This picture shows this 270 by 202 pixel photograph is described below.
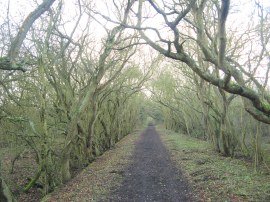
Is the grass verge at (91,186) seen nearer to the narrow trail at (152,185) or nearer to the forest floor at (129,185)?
the forest floor at (129,185)

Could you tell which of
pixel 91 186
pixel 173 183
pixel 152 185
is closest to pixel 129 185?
pixel 152 185

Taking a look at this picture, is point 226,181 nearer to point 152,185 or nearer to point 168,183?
point 168,183

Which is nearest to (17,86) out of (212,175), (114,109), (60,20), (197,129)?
(60,20)

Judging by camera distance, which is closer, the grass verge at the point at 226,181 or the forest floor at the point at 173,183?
the grass verge at the point at 226,181

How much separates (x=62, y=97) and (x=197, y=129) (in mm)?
27944

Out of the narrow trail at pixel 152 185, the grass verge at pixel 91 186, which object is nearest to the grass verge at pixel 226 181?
the narrow trail at pixel 152 185

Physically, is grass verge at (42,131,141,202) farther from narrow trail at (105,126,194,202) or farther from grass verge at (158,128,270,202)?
grass verge at (158,128,270,202)

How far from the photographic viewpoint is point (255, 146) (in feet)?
43.2

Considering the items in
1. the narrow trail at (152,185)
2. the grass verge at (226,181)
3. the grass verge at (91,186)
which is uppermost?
the grass verge at (226,181)

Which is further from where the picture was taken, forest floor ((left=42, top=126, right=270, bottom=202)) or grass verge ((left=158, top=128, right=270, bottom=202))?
forest floor ((left=42, top=126, right=270, bottom=202))

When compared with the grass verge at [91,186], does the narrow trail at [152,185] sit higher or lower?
higher

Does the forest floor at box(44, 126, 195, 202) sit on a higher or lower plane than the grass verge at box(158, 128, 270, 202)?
lower

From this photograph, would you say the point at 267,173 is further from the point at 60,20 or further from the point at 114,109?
the point at 114,109

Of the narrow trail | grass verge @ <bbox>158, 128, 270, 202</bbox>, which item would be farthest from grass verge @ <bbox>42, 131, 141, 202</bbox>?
grass verge @ <bbox>158, 128, 270, 202</bbox>
